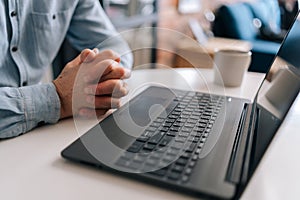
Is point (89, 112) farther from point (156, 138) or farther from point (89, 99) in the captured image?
point (156, 138)

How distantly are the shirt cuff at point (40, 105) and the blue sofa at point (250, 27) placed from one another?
78.7 inches

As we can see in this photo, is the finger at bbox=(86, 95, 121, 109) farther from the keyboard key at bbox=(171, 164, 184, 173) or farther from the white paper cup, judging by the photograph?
the white paper cup

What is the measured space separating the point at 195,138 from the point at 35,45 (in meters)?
0.53

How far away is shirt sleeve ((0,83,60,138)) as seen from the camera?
1.84 feet

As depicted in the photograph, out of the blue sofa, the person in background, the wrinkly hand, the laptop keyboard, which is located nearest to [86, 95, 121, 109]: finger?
the wrinkly hand

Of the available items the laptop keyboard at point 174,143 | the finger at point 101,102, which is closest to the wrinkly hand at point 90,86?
the finger at point 101,102

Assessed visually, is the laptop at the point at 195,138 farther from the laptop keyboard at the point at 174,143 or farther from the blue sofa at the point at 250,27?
the blue sofa at the point at 250,27

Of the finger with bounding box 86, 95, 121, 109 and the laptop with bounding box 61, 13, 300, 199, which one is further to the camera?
the finger with bounding box 86, 95, 121, 109

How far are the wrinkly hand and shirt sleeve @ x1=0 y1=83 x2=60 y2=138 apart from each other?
0.07ft

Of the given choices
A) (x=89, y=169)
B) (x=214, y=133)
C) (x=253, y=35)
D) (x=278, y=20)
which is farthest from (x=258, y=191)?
(x=278, y=20)

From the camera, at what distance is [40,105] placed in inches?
23.3

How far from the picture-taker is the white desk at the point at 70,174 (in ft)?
1.36

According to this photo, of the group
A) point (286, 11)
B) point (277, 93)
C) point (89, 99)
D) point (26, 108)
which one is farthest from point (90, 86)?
point (286, 11)

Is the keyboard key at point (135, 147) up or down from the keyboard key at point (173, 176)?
down
